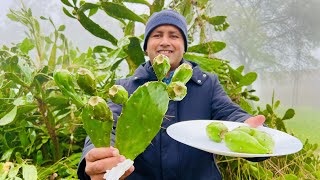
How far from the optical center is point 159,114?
1.24 ft

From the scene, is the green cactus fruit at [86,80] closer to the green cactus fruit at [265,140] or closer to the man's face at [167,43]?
the green cactus fruit at [265,140]

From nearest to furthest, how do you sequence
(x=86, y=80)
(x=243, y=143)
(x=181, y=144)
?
(x=86, y=80) < (x=243, y=143) < (x=181, y=144)

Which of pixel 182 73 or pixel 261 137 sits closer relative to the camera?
pixel 182 73

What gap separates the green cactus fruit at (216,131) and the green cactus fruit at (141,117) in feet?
0.49

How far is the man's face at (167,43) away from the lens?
0.70 metres

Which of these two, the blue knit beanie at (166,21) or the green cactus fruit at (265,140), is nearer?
the green cactus fruit at (265,140)

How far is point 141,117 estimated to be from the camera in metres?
0.38

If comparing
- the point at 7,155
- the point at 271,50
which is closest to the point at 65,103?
the point at 7,155

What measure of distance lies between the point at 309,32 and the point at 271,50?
0.30 meters

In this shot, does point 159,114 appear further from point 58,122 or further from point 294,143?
point 58,122

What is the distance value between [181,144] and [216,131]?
6.8 inches

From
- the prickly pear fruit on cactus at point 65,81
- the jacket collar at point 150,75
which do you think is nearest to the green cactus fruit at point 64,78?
the prickly pear fruit on cactus at point 65,81

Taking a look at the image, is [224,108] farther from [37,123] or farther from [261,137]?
[37,123]

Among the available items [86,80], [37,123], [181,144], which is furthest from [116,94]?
[37,123]
